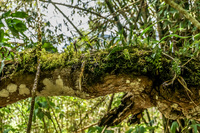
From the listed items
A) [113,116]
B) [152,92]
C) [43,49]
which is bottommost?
[113,116]

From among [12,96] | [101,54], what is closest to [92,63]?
[101,54]

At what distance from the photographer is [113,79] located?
0.82m

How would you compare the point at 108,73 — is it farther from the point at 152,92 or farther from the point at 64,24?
the point at 64,24

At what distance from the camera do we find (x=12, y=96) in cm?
87

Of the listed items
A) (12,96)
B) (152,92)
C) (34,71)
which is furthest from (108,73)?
(12,96)

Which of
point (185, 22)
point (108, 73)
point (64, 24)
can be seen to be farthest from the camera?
point (64, 24)

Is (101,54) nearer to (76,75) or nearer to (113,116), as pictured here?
(76,75)

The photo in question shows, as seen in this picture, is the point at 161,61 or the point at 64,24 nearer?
the point at 161,61

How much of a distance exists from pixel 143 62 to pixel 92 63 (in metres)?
0.22

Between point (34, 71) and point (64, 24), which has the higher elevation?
point (64, 24)

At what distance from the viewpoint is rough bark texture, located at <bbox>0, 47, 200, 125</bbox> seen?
0.81 m

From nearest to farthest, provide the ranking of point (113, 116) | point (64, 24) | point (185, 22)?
point (113, 116), point (185, 22), point (64, 24)

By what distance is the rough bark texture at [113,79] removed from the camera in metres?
0.81

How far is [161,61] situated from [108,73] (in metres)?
0.24
